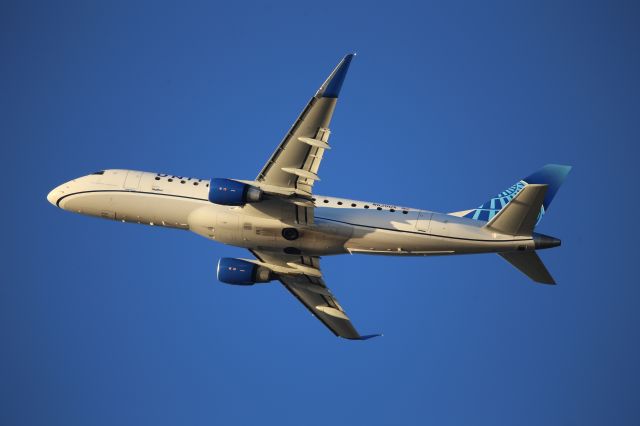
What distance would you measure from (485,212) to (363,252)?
8.02 meters

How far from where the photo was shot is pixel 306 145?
44531 millimetres

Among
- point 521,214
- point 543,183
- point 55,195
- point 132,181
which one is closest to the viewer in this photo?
point 521,214

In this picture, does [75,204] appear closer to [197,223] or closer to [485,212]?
[197,223]

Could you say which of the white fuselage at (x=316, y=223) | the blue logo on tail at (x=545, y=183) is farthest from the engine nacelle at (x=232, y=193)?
the blue logo on tail at (x=545, y=183)

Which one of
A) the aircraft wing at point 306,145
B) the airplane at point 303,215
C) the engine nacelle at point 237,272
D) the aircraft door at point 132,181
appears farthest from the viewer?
the engine nacelle at point 237,272

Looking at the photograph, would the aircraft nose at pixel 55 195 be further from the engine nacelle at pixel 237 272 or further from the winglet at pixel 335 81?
the winglet at pixel 335 81

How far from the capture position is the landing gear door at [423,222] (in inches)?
1908

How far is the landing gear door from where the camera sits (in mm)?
48469

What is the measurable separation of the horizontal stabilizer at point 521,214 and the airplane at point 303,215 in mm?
55

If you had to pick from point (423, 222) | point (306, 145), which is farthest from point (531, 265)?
point (306, 145)

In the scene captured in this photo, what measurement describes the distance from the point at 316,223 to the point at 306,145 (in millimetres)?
6111

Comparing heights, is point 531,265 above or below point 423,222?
below

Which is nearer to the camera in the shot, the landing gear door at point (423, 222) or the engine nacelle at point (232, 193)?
the engine nacelle at point (232, 193)

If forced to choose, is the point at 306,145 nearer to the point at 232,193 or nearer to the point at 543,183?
the point at 232,193
